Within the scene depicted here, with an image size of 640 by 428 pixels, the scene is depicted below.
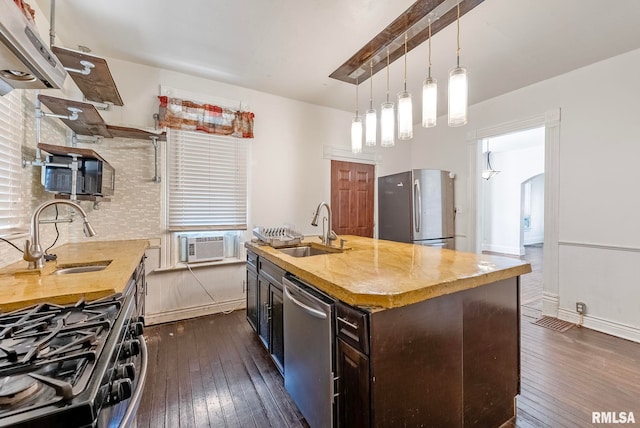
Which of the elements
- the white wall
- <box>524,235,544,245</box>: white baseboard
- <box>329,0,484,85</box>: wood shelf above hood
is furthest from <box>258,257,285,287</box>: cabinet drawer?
<box>524,235,544,245</box>: white baseboard

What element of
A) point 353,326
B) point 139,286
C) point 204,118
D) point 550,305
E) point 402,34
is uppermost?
point 402,34

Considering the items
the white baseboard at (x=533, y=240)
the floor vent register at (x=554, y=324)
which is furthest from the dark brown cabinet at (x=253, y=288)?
the white baseboard at (x=533, y=240)

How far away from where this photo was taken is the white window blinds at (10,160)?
1574 millimetres

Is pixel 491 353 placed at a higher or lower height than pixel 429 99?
lower

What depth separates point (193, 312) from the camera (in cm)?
308

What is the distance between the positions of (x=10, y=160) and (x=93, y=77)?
773 millimetres

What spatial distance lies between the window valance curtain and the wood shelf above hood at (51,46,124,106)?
19.2 inches

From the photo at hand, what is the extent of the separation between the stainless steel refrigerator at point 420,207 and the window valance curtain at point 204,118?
2.17 metres

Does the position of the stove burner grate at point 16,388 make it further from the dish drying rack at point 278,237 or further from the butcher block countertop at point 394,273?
the dish drying rack at point 278,237

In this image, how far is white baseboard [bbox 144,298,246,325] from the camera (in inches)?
113

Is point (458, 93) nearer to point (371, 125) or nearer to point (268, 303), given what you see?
point (371, 125)

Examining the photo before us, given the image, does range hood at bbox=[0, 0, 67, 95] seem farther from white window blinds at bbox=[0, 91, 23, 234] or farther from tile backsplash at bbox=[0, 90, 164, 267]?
tile backsplash at bbox=[0, 90, 164, 267]

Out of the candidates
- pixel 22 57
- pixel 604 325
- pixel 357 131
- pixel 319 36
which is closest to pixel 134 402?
pixel 22 57

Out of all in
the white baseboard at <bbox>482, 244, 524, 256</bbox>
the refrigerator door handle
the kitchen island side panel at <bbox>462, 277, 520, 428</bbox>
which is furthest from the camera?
the white baseboard at <bbox>482, 244, 524, 256</bbox>
